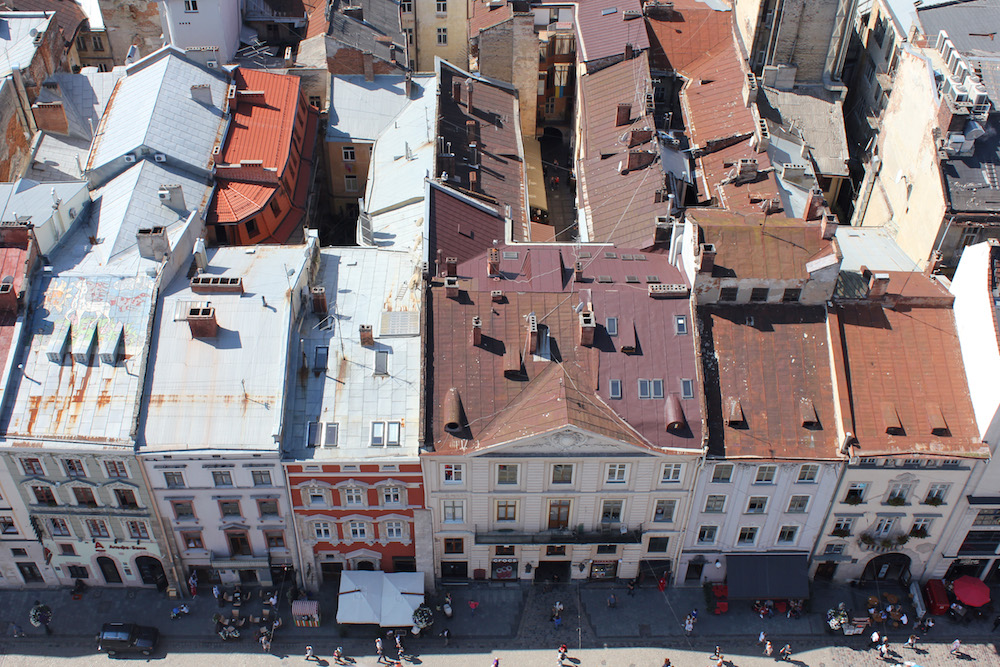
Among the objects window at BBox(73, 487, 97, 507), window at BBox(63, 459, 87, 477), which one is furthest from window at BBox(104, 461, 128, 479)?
window at BBox(73, 487, 97, 507)

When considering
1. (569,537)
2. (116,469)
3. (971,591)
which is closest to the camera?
(116,469)

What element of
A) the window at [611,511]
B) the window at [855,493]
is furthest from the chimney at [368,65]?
the window at [855,493]

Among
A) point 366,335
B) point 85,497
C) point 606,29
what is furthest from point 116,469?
point 606,29

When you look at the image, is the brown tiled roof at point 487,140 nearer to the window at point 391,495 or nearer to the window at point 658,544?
the window at point 391,495

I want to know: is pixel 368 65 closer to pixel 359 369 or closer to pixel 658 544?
pixel 359 369

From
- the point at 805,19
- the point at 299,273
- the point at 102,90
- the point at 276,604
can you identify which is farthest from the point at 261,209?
the point at 805,19

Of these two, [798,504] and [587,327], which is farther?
[798,504]
